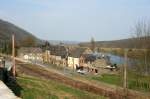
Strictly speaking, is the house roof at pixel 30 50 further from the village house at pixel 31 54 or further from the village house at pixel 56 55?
the village house at pixel 56 55

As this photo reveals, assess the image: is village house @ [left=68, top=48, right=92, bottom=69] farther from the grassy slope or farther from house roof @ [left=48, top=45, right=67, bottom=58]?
the grassy slope

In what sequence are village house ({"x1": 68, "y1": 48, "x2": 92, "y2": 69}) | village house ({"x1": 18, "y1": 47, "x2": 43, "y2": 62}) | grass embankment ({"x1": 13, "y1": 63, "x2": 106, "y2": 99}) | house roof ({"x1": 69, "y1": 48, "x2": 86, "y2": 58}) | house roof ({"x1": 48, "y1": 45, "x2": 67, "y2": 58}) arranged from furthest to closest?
village house ({"x1": 18, "y1": 47, "x2": 43, "y2": 62})
house roof ({"x1": 48, "y1": 45, "x2": 67, "y2": 58})
house roof ({"x1": 69, "y1": 48, "x2": 86, "y2": 58})
village house ({"x1": 68, "y1": 48, "x2": 92, "y2": 69})
grass embankment ({"x1": 13, "y1": 63, "x2": 106, "y2": 99})

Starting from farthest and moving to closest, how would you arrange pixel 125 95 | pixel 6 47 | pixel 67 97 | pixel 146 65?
pixel 6 47 < pixel 146 65 < pixel 125 95 < pixel 67 97

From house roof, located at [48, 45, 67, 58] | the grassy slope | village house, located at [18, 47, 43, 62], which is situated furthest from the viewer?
village house, located at [18, 47, 43, 62]

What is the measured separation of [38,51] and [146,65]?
8042 cm

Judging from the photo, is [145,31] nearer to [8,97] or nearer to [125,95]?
[125,95]

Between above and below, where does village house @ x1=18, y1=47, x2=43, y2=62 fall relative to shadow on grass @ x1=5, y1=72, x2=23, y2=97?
above

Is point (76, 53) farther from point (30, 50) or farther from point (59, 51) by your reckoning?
point (30, 50)

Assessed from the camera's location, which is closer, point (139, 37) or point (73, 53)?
point (139, 37)

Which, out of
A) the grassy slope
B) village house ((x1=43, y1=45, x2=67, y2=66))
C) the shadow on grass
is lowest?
the grassy slope

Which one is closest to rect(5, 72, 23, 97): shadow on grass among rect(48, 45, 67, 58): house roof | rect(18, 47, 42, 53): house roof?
rect(48, 45, 67, 58): house roof

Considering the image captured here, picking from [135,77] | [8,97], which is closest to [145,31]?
[135,77]

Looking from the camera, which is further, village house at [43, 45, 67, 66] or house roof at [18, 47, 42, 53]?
house roof at [18, 47, 42, 53]

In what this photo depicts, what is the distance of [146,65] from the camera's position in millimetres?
54344
